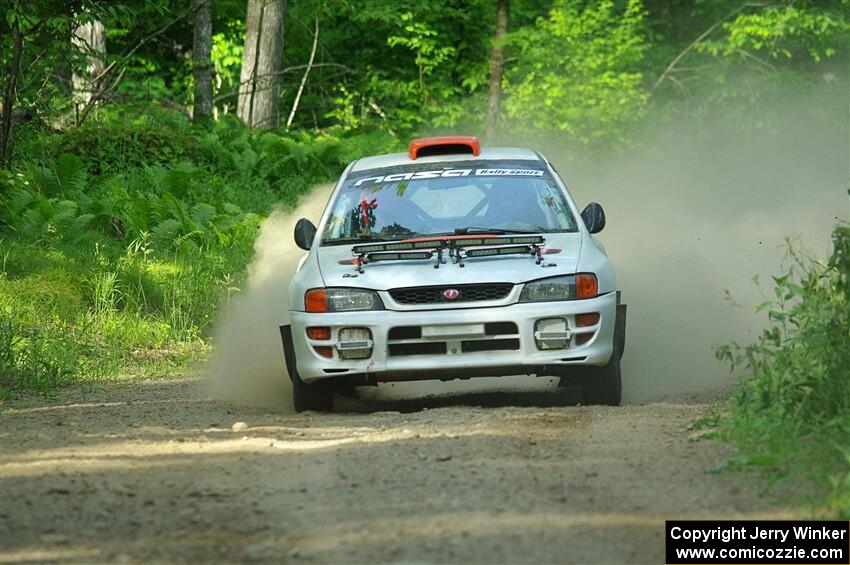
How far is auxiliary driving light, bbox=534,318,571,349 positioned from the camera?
9.00m

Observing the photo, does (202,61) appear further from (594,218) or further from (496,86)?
(594,218)

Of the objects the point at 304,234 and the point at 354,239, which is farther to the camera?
the point at 304,234

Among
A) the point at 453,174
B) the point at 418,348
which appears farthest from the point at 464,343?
the point at 453,174

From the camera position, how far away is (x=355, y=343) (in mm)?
9086

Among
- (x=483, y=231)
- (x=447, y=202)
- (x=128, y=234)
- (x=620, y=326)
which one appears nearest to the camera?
(x=620, y=326)

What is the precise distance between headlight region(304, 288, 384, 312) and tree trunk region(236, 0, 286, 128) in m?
18.5

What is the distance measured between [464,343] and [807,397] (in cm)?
220

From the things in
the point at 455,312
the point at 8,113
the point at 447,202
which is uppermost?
the point at 8,113

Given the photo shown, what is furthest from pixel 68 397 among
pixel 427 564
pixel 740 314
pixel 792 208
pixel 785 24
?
pixel 785 24

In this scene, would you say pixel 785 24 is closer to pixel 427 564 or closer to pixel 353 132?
pixel 353 132

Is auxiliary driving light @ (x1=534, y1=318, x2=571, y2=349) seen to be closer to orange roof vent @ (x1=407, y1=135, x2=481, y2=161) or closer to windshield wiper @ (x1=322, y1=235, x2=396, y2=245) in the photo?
windshield wiper @ (x1=322, y1=235, x2=396, y2=245)

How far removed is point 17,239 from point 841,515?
39.7 ft

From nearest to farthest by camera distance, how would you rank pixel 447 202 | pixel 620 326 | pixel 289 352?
pixel 620 326 → pixel 289 352 → pixel 447 202

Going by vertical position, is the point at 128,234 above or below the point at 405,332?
above
